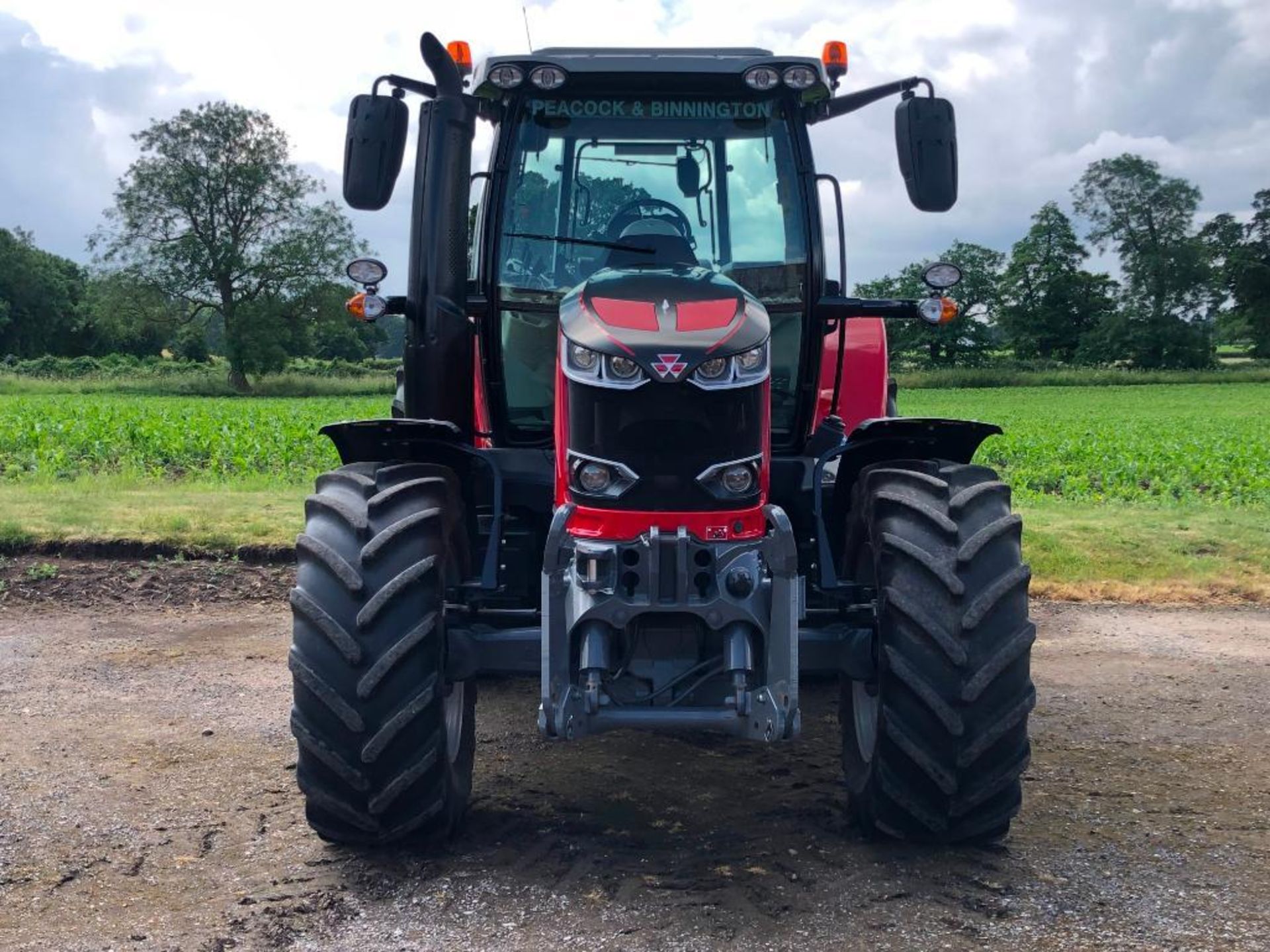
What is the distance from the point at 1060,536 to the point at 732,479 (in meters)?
7.03

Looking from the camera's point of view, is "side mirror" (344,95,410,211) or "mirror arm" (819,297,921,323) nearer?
"side mirror" (344,95,410,211)

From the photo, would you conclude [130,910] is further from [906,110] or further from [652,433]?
[906,110]

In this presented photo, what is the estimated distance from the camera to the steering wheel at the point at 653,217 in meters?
4.74

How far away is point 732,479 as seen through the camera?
12.5 ft

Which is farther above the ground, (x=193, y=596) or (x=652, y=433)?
(x=652, y=433)

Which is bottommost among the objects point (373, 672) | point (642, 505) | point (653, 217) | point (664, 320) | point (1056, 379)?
point (1056, 379)

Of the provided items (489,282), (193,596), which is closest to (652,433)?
(489,282)

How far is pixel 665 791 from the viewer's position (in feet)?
14.8

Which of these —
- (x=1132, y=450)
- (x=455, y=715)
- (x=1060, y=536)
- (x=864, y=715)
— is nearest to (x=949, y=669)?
(x=864, y=715)

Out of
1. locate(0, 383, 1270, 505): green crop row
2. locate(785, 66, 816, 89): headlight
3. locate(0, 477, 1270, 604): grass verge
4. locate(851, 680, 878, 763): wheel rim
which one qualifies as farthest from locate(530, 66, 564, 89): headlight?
locate(0, 383, 1270, 505): green crop row

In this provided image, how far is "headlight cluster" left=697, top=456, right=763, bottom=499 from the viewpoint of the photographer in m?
3.79

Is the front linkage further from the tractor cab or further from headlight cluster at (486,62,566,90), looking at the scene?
headlight cluster at (486,62,566,90)

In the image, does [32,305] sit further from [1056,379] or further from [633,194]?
[633,194]

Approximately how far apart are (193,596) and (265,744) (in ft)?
11.4
